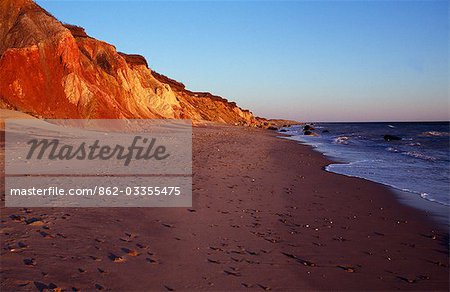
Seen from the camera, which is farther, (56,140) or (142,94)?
(142,94)

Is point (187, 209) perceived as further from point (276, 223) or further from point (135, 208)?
point (276, 223)

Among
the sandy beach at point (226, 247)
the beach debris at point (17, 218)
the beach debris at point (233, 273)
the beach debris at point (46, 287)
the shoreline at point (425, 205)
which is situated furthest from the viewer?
the shoreline at point (425, 205)

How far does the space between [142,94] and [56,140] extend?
90.8 ft

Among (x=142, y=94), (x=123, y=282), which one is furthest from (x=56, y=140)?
(x=142, y=94)

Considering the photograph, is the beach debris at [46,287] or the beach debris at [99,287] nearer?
the beach debris at [46,287]

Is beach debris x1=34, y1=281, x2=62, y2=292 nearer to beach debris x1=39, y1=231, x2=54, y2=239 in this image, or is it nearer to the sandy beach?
the sandy beach

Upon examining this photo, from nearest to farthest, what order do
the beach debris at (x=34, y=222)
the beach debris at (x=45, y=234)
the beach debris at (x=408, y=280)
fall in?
the beach debris at (x=408, y=280)
the beach debris at (x=45, y=234)
the beach debris at (x=34, y=222)

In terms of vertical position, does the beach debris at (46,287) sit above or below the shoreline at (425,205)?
above

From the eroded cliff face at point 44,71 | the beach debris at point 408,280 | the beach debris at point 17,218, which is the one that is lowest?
the beach debris at point 408,280

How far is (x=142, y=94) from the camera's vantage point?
44688mm

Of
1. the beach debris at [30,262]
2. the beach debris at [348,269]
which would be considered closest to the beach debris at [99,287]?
the beach debris at [30,262]

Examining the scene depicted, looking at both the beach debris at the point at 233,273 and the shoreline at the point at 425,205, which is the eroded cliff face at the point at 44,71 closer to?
the shoreline at the point at 425,205

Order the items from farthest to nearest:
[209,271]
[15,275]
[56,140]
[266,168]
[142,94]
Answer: [142,94], [56,140], [266,168], [209,271], [15,275]

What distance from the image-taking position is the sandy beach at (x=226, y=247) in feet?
15.9
